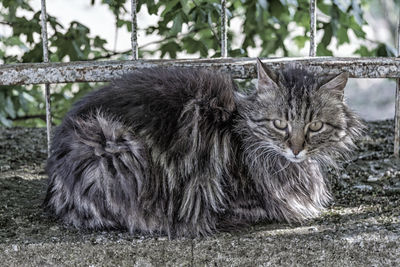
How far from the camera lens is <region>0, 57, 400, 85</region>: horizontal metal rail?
282 centimetres

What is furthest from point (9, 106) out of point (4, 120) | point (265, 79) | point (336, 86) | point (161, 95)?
point (336, 86)

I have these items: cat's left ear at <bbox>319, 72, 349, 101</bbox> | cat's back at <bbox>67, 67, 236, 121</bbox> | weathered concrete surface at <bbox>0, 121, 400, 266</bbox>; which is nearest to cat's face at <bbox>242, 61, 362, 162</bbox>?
cat's left ear at <bbox>319, 72, 349, 101</bbox>

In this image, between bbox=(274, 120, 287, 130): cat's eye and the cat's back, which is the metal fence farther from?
bbox=(274, 120, 287, 130): cat's eye

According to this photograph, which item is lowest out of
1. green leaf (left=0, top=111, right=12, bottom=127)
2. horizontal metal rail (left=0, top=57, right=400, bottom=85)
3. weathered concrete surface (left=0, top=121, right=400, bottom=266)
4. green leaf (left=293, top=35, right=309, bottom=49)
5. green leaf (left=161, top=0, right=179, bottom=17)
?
weathered concrete surface (left=0, top=121, right=400, bottom=266)

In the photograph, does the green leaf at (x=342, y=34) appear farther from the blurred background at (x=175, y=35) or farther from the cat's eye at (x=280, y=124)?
the cat's eye at (x=280, y=124)

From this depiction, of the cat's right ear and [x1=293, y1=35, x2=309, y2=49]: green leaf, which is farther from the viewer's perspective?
[x1=293, y1=35, x2=309, y2=49]: green leaf

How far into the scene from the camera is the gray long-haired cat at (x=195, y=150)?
89.0 inches

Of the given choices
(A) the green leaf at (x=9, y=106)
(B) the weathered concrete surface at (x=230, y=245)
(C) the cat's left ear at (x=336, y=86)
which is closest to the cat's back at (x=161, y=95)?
(C) the cat's left ear at (x=336, y=86)

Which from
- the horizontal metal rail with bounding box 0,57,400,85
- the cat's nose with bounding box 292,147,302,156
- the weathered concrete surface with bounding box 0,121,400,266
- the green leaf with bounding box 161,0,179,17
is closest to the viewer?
the weathered concrete surface with bounding box 0,121,400,266

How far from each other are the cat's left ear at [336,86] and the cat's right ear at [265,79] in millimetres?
214

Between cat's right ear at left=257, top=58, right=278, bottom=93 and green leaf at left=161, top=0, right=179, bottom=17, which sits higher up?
green leaf at left=161, top=0, right=179, bottom=17

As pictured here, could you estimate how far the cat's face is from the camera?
92.4 inches

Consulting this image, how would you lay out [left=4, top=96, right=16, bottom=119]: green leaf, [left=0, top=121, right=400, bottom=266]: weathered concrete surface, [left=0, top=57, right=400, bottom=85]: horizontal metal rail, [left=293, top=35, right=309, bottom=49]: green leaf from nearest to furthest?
[left=0, top=121, right=400, bottom=266]: weathered concrete surface → [left=0, top=57, right=400, bottom=85]: horizontal metal rail → [left=4, top=96, right=16, bottom=119]: green leaf → [left=293, top=35, right=309, bottom=49]: green leaf

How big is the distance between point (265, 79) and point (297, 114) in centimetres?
22
